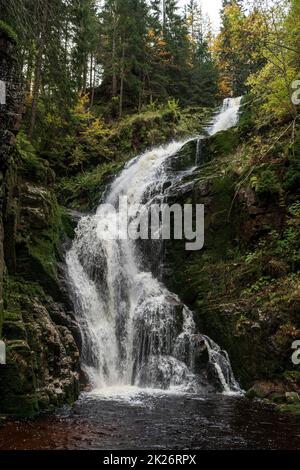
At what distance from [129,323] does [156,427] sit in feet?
18.4

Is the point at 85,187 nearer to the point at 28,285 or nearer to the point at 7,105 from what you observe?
the point at 28,285

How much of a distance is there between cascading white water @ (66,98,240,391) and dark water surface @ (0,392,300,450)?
1865mm

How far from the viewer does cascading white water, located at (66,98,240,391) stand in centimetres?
1105

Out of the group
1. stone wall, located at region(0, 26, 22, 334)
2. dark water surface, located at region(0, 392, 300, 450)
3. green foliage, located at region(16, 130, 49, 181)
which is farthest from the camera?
green foliage, located at region(16, 130, 49, 181)

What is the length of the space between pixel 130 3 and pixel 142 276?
24.5 meters

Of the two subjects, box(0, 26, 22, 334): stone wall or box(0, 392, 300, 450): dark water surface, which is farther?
box(0, 26, 22, 334): stone wall

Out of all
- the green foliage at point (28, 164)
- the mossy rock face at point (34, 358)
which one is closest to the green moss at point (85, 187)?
the green foliage at point (28, 164)

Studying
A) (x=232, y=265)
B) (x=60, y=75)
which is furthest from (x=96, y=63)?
(x=232, y=265)

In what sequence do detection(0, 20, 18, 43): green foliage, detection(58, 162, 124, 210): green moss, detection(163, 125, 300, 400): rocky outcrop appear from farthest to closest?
detection(58, 162, 124, 210): green moss, detection(163, 125, 300, 400): rocky outcrop, detection(0, 20, 18, 43): green foliage

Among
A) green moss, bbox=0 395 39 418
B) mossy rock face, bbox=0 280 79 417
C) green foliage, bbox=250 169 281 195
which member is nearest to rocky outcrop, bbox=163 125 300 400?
green foliage, bbox=250 169 281 195

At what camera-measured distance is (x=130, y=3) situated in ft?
101

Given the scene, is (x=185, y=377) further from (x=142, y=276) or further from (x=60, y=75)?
(x=60, y=75)

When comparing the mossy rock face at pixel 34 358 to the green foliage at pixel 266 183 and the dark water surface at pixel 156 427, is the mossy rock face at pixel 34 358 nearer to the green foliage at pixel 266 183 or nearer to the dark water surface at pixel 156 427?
the dark water surface at pixel 156 427

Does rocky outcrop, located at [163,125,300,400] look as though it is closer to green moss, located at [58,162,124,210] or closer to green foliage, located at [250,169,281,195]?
green foliage, located at [250,169,281,195]
